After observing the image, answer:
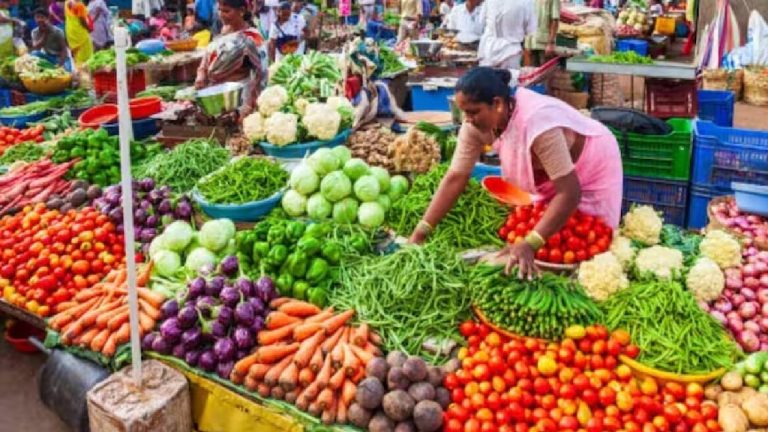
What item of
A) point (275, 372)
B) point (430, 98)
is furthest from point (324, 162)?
point (430, 98)

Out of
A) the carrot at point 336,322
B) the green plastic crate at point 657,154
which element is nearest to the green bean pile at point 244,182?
the carrot at point 336,322

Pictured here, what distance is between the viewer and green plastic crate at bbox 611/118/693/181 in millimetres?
5348

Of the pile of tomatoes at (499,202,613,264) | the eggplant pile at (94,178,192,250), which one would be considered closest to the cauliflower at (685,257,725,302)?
the pile of tomatoes at (499,202,613,264)

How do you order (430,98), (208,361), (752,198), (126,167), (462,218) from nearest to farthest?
(126,167) < (208,361) < (462,218) < (752,198) < (430,98)

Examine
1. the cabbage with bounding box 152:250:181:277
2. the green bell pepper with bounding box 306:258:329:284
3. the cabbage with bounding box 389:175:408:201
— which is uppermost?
the cabbage with bounding box 389:175:408:201

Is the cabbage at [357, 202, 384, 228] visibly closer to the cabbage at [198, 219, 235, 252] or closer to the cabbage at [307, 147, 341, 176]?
the cabbage at [307, 147, 341, 176]

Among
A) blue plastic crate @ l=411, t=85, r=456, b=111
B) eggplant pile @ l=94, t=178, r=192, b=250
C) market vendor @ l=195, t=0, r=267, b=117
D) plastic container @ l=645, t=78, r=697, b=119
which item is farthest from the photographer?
blue plastic crate @ l=411, t=85, r=456, b=111

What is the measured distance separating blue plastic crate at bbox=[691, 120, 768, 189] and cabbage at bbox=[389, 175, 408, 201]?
7.78 feet

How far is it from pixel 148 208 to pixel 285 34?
8322 millimetres

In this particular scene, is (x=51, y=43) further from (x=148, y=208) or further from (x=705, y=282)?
(x=705, y=282)

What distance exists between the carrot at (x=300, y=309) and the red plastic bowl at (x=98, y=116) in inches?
154

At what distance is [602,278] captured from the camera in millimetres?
3203

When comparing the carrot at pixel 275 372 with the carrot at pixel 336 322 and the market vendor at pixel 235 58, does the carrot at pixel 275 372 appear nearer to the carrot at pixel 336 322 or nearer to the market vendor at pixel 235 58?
the carrot at pixel 336 322

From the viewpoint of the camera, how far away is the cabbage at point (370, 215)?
4223mm
